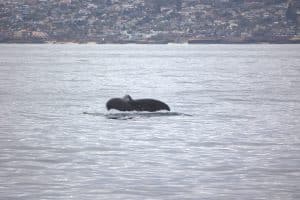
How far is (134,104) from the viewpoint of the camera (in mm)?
41844

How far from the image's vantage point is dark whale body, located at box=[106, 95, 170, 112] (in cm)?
4153

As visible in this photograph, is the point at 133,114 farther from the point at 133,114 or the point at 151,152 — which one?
the point at 151,152

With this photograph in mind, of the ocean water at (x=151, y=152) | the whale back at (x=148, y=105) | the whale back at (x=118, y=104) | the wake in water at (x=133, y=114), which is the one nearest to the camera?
the ocean water at (x=151, y=152)

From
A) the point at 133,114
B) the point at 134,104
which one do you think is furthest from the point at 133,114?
the point at 134,104

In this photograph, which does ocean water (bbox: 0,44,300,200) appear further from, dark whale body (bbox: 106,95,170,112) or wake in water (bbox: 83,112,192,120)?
dark whale body (bbox: 106,95,170,112)

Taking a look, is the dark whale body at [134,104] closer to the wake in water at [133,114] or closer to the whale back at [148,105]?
the whale back at [148,105]

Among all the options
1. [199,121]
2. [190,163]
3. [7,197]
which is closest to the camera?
[7,197]

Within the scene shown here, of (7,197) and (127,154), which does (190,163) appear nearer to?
(127,154)

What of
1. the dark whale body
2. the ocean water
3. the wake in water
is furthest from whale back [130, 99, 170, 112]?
the ocean water

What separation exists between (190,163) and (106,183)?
4102 mm

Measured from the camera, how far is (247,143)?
101 ft

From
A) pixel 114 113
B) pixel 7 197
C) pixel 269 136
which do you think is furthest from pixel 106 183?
pixel 114 113

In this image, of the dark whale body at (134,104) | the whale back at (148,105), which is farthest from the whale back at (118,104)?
the whale back at (148,105)

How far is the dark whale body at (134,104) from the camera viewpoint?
4153cm
